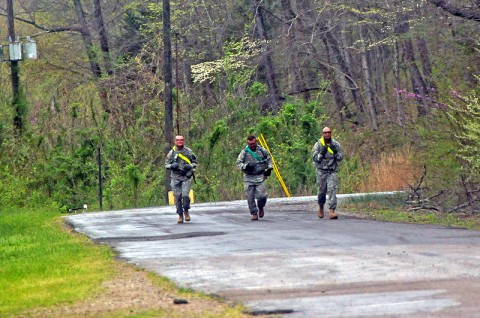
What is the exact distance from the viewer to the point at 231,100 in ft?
142

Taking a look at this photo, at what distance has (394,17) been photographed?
123 feet

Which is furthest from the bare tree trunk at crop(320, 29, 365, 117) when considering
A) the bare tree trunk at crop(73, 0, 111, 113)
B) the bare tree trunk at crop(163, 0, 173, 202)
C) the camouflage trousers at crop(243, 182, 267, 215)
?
the camouflage trousers at crop(243, 182, 267, 215)

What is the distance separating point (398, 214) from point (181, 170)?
518 centimetres

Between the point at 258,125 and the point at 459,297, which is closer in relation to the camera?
the point at 459,297

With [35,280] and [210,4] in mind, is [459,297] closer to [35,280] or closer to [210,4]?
[35,280]

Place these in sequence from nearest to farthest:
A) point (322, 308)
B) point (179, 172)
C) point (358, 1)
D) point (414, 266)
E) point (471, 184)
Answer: point (322, 308) → point (414, 266) → point (179, 172) → point (471, 184) → point (358, 1)

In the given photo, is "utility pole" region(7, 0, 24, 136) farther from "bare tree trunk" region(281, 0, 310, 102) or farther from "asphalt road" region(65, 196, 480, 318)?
"asphalt road" region(65, 196, 480, 318)

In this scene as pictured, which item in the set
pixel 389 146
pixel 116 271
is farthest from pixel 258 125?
pixel 116 271

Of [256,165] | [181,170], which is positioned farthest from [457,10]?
[181,170]

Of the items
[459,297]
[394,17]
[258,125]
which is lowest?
[459,297]

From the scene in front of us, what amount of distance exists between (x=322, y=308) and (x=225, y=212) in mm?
16706

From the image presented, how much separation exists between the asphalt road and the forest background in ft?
19.0

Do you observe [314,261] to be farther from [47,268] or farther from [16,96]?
[16,96]

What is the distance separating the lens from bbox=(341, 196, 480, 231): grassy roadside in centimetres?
2252
